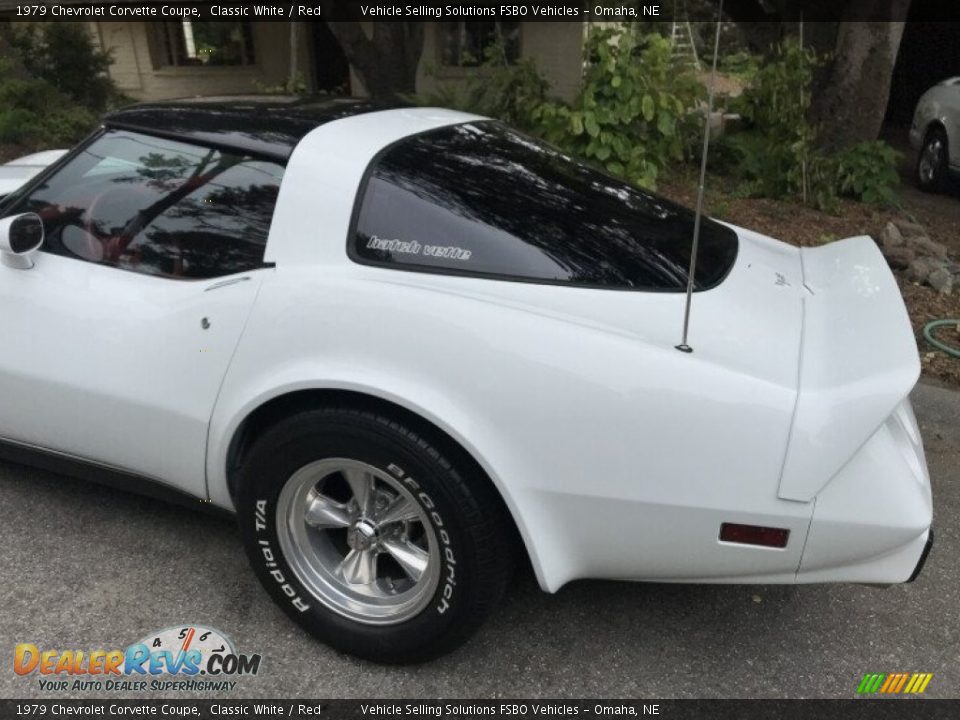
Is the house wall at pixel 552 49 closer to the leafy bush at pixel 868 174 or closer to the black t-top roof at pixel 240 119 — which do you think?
the leafy bush at pixel 868 174

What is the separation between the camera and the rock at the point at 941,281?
5.13m

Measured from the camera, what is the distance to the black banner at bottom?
7.37ft

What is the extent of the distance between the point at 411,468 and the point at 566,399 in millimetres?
442

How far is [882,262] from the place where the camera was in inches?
109

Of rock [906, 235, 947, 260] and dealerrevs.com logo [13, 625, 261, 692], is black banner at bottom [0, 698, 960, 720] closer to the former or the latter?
dealerrevs.com logo [13, 625, 261, 692]

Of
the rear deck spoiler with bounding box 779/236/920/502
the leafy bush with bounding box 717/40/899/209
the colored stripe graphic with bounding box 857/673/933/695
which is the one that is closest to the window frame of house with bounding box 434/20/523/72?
the leafy bush with bounding box 717/40/899/209

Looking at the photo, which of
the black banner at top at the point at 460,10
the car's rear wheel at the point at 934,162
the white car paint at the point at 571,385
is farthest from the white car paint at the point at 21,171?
the car's rear wheel at the point at 934,162

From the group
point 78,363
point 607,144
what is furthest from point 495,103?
point 78,363

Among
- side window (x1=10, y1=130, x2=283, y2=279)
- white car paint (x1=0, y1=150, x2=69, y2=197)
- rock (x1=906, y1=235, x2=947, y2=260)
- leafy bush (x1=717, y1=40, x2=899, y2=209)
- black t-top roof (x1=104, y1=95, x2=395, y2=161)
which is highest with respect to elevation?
black t-top roof (x1=104, y1=95, x2=395, y2=161)

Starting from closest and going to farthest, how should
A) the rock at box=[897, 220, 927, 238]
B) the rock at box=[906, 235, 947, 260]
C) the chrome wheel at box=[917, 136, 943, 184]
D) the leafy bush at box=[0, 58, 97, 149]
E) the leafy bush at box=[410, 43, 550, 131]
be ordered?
the rock at box=[906, 235, 947, 260]
the rock at box=[897, 220, 927, 238]
the leafy bush at box=[410, 43, 550, 131]
the chrome wheel at box=[917, 136, 943, 184]
the leafy bush at box=[0, 58, 97, 149]

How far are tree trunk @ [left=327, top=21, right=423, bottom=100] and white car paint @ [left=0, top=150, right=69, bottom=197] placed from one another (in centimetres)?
509

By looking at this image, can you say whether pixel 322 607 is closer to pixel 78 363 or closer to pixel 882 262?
pixel 78 363

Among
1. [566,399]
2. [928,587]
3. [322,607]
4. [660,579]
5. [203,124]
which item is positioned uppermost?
[203,124]

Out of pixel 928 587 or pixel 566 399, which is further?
pixel 928 587
